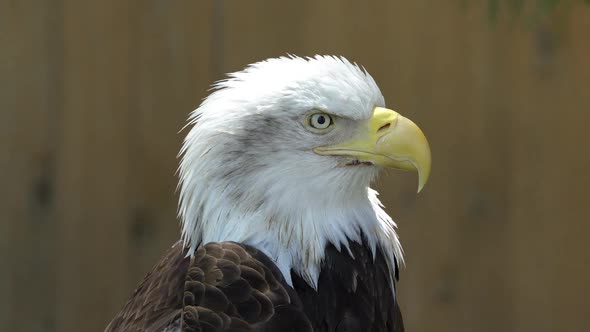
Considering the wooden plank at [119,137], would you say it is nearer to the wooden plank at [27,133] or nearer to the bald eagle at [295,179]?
the wooden plank at [27,133]

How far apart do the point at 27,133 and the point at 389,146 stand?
7.79 feet

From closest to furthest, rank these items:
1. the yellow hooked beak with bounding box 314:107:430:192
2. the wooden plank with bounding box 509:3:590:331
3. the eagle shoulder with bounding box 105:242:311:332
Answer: the eagle shoulder with bounding box 105:242:311:332 → the yellow hooked beak with bounding box 314:107:430:192 → the wooden plank with bounding box 509:3:590:331

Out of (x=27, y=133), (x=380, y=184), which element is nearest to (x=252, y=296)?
(x=380, y=184)

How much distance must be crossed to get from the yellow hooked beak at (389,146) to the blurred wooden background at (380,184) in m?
1.93

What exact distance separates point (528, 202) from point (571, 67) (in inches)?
22.7

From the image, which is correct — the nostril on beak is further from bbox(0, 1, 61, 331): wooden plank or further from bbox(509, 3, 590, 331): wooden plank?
bbox(0, 1, 61, 331): wooden plank

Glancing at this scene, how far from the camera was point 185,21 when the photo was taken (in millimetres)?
4648

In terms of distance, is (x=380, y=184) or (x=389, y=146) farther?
(x=380, y=184)

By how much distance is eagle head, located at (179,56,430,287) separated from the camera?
2670 millimetres

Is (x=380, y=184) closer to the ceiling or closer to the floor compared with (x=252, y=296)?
closer to the floor

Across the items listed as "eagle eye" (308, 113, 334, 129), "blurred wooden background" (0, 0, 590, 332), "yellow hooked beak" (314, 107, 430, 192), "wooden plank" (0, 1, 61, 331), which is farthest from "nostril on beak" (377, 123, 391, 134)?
"wooden plank" (0, 1, 61, 331)

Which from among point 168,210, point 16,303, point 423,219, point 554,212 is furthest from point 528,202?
point 16,303

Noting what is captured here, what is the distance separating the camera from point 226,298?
8.18ft

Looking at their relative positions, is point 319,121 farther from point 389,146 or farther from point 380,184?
point 380,184
